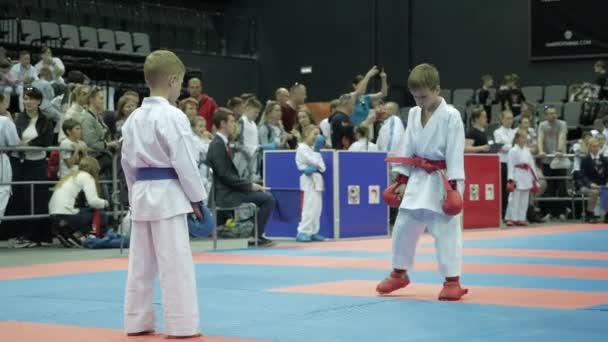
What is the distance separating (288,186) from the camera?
12945 mm

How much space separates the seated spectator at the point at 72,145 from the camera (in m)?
11.3

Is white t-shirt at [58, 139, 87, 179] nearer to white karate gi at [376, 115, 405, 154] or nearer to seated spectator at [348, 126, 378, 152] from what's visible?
seated spectator at [348, 126, 378, 152]

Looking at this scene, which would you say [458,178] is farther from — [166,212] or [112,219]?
[112,219]

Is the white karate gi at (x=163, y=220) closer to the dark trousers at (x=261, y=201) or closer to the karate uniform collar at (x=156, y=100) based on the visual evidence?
the karate uniform collar at (x=156, y=100)

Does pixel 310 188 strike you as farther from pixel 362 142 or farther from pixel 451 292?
pixel 451 292

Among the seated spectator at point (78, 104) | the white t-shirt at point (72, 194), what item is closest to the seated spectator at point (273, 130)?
the seated spectator at point (78, 104)

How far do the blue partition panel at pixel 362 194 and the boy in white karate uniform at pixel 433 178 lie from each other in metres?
6.10

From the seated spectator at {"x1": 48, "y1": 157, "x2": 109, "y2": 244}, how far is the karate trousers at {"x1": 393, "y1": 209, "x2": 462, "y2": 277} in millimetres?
5168

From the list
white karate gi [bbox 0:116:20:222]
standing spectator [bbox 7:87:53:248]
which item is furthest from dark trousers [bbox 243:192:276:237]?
white karate gi [bbox 0:116:20:222]

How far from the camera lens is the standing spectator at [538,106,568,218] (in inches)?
688

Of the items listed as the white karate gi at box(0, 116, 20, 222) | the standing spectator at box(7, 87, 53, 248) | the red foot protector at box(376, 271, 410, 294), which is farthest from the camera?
the standing spectator at box(7, 87, 53, 248)

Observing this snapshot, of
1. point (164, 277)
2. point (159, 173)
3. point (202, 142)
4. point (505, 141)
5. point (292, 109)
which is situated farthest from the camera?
point (505, 141)

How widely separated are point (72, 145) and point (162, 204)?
6556 millimetres

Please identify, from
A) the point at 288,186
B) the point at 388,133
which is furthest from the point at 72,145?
the point at 388,133
